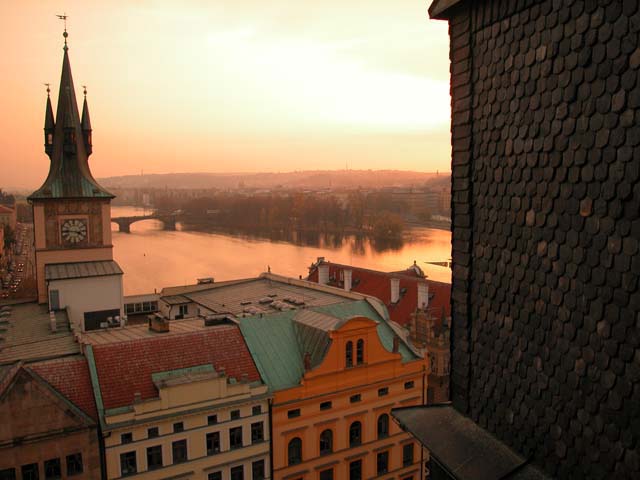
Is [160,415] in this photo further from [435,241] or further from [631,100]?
[435,241]

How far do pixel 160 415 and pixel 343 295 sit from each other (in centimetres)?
849

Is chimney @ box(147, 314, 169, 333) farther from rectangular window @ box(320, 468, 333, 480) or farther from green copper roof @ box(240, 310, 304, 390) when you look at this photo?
rectangular window @ box(320, 468, 333, 480)

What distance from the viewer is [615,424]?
9.73ft

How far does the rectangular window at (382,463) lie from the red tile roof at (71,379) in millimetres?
6609

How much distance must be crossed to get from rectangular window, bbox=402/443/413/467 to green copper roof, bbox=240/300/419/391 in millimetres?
2071

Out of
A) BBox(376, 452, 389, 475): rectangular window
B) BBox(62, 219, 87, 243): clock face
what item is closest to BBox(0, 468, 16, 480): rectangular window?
BBox(376, 452, 389, 475): rectangular window

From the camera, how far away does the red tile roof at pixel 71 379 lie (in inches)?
426

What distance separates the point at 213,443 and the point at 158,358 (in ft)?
6.92

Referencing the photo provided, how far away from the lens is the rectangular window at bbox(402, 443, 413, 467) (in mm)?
14039

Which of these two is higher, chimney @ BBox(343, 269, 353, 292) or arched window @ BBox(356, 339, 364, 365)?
arched window @ BBox(356, 339, 364, 365)

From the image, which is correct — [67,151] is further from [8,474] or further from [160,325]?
[8,474]

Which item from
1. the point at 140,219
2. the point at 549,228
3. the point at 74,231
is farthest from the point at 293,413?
the point at 140,219

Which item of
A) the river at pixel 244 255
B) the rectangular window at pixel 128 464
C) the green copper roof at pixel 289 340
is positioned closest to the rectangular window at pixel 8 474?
the rectangular window at pixel 128 464

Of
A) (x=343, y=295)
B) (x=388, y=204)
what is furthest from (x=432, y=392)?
(x=388, y=204)
